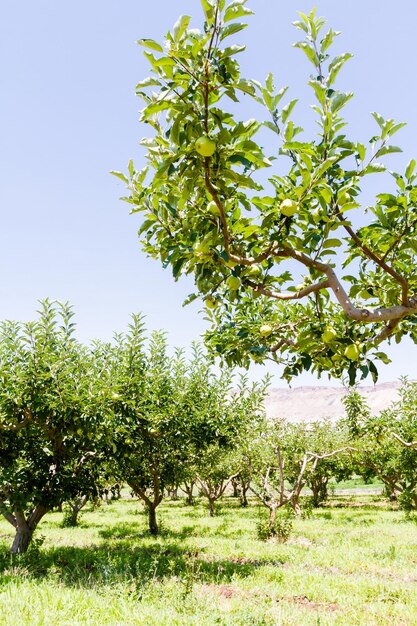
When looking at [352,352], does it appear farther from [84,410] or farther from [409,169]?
[84,410]

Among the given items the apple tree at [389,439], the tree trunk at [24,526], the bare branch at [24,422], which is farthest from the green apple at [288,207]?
the apple tree at [389,439]

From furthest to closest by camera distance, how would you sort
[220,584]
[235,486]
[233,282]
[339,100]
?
[235,486], [220,584], [233,282], [339,100]

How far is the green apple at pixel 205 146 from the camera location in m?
2.16

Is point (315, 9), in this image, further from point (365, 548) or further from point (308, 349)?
point (365, 548)

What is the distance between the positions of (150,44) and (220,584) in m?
8.01

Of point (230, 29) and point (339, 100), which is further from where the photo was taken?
point (339, 100)

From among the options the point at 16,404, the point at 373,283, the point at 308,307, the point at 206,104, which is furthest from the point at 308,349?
the point at 16,404

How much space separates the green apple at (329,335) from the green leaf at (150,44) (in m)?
2.27

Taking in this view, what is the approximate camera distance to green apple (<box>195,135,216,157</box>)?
7.09 ft

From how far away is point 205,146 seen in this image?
217cm

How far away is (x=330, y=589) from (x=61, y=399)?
5.52 meters

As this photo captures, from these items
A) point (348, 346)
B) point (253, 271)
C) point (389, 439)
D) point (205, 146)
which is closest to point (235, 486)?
point (389, 439)

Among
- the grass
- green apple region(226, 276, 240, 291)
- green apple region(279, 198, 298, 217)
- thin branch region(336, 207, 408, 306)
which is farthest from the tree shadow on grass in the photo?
green apple region(279, 198, 298, 217)

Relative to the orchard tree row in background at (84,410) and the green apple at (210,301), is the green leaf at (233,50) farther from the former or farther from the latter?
the orchard tree row in background at (84,410)
